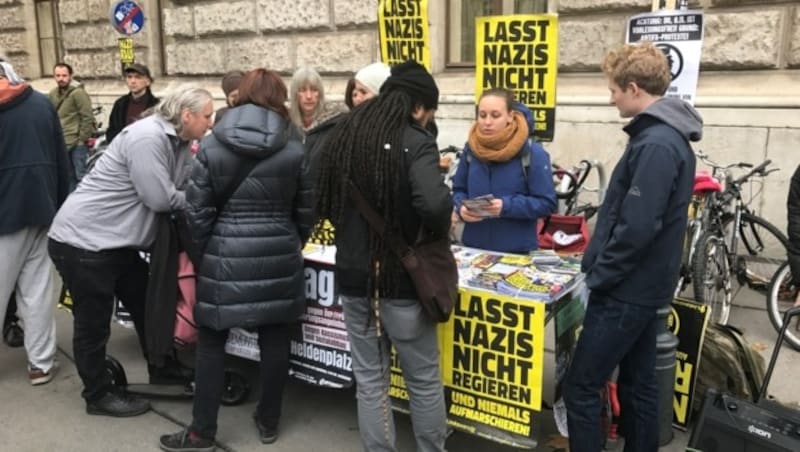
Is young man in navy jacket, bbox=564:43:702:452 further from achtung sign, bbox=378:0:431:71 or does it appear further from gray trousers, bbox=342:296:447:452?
achtung sign, bbox=378:0:431:71

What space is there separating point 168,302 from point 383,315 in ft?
4.34

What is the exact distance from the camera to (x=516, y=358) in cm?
284

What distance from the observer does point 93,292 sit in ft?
10.9

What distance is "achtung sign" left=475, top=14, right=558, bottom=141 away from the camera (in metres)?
4.51

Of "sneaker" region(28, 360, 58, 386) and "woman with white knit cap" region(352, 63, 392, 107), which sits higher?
"woman with white knit cap" region(352, 63, 392, 107)

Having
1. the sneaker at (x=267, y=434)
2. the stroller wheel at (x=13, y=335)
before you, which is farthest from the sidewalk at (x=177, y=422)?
the stroller wheel at (x=13, y=335)

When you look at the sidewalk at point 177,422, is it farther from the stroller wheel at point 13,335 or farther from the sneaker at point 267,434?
the stroller wheel at point 13,335

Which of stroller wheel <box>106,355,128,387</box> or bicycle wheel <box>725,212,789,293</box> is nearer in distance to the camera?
stroller wheel <box>106,355,128,387</box>

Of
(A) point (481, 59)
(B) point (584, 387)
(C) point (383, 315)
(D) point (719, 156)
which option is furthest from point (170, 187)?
(D) point (719, 156)

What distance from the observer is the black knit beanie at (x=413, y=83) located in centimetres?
249

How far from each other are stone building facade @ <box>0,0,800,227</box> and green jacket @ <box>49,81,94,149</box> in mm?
1801

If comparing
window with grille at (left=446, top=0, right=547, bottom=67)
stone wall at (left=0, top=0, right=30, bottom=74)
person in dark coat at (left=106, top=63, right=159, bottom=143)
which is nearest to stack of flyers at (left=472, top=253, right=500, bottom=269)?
window with grille at (left=446, top=0, right=547, bottom=67)

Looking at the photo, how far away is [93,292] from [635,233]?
254cm

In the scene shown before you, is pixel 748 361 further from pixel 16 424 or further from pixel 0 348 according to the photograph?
pixel 0 348
